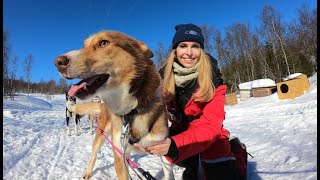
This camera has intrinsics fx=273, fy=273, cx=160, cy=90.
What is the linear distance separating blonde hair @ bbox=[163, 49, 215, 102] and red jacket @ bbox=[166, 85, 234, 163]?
3.7 inches

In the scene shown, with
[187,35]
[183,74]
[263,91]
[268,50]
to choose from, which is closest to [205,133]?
[183,74]

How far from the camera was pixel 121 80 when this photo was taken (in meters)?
2.20

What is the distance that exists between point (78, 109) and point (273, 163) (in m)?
Answer: 3.07

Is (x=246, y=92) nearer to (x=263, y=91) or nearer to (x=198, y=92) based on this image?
(x=263, y=91)

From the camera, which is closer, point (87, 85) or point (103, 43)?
point (87, 85)

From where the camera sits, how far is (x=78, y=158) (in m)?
4.81

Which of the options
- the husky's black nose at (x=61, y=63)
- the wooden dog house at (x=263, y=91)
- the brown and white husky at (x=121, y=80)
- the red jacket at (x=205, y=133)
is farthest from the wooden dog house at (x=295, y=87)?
the husky's black nose at (x=61, y=63)

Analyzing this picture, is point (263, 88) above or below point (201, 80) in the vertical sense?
above

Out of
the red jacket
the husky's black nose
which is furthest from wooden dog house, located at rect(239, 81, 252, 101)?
the husky's black nose

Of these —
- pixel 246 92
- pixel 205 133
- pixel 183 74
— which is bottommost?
pixel 205 133

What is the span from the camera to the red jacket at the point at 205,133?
92.6 inches

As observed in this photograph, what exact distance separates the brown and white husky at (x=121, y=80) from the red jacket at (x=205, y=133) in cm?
28

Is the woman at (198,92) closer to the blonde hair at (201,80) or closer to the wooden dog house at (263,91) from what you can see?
the blonde hair at (201,80)

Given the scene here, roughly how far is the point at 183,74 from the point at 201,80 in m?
0.27
